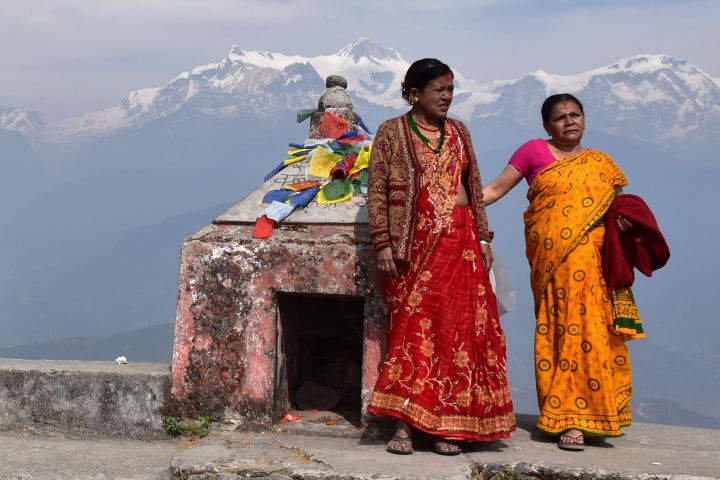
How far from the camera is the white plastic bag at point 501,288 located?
4.41 m

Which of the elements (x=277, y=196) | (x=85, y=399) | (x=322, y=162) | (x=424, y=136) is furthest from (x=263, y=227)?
(x=85, y=399)

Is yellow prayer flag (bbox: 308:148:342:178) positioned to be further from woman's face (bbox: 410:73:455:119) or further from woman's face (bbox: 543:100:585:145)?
woman's face (bbox: 543:100:585:145)

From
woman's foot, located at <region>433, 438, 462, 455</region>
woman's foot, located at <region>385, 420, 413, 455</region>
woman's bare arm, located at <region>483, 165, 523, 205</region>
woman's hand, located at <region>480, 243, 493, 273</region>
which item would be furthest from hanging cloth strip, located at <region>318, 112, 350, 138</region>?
woman's foot, located at <region>433, 438, 462, 455</region>

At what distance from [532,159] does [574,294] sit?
2.64 ft

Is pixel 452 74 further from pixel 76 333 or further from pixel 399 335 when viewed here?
pixel 76 333

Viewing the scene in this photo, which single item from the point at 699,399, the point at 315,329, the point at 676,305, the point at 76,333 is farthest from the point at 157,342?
the point at 315,329

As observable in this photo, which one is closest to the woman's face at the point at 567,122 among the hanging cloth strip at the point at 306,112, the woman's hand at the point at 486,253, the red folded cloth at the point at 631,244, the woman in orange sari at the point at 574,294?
the woman in orange sari at the point at 574,294

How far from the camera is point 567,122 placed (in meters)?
4.30

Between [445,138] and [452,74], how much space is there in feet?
1.09

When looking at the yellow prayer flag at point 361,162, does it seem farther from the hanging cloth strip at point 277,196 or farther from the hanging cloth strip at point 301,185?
the hanging cloth strip at point 277,196

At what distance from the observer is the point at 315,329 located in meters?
5.57

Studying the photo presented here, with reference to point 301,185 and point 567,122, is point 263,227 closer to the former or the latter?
point 301,185

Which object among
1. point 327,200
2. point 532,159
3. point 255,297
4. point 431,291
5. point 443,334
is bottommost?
point 443,334

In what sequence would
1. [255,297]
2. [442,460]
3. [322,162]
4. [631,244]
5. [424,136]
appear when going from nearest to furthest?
[442,460]
[424,136]
[631,244]
[255,297]
[322,162]
